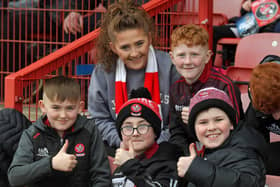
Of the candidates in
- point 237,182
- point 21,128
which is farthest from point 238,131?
point 21,128

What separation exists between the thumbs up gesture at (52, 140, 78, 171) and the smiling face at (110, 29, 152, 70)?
949 millimetres

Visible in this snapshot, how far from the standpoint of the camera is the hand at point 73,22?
5.52 m

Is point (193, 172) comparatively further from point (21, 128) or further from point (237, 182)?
point (21, 128)

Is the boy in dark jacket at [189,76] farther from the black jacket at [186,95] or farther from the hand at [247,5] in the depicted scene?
the hand at [247,5]

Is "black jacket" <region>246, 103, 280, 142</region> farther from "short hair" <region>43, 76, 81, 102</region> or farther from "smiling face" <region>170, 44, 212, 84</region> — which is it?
"short hair" <region>43, 76, 81, 102</region>

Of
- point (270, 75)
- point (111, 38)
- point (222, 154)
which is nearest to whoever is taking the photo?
point (222, 154)

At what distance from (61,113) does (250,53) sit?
212 centimetres

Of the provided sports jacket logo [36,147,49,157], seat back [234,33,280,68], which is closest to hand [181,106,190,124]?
sports jacket logo [36,147,49,157]

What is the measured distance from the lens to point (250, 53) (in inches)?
182

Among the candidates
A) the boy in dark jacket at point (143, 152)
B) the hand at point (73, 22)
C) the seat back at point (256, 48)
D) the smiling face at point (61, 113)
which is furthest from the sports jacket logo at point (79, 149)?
the hand at point (73, 22)

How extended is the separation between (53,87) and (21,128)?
0.56 metres

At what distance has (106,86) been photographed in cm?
387

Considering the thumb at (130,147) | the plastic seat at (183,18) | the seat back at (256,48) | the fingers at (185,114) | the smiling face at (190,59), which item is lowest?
the thumb at (130,147)

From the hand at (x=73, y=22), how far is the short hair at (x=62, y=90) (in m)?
2.38
